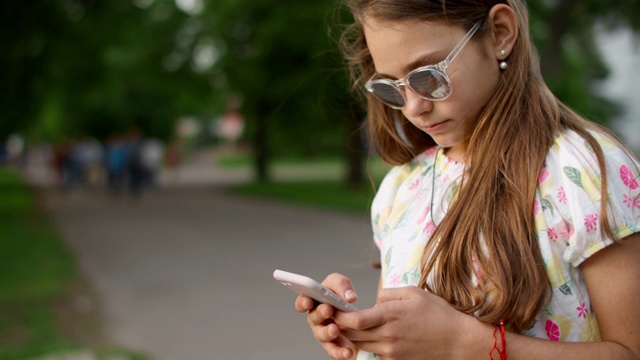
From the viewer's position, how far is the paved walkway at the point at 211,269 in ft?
19.9

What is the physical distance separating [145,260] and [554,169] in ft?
30.1

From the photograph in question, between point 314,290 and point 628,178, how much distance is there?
60 centimetres

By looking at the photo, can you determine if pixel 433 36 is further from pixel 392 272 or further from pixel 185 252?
pixel 185 252

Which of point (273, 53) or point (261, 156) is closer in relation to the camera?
point (273, 53)

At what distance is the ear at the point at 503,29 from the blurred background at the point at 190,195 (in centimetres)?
62

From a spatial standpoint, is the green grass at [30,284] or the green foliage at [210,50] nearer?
the green grass at [30,284]

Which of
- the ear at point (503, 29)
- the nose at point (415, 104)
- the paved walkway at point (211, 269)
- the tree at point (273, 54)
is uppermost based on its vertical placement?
the ear at point (503, 29)

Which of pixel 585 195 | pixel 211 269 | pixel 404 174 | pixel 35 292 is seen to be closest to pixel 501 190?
pixel 585 195

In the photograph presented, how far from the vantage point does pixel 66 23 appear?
16.2m

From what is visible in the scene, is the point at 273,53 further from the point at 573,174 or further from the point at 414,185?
the point at 573,174

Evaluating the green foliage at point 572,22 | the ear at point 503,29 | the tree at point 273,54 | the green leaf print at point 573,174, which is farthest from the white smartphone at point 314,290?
the tree at point 273,54

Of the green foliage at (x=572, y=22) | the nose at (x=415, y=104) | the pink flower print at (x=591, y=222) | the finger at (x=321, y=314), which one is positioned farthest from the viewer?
the green foliage at (x=572, y=22)

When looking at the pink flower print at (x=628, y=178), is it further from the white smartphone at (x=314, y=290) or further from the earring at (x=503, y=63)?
the white smartphone at (x=314, y=290)

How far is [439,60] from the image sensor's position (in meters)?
1.43
